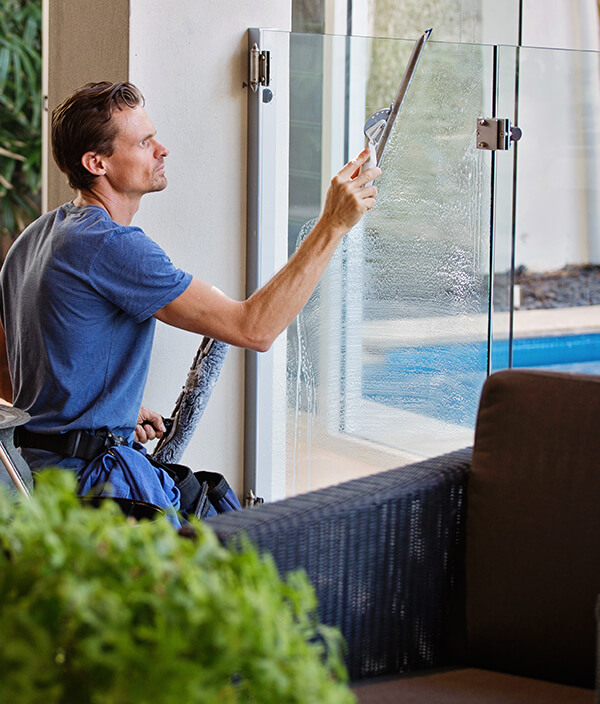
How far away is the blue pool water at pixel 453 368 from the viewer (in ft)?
7.09

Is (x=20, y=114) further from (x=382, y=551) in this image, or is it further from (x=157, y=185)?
(x=382, y=551)

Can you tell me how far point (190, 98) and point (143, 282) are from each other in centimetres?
79

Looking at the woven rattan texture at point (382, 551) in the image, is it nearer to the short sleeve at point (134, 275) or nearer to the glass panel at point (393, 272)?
the short sleeve at point (134, 275)

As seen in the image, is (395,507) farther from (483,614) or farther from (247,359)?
(247,359)

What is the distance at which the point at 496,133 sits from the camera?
2098 millimetres

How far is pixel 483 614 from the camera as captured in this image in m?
1.32

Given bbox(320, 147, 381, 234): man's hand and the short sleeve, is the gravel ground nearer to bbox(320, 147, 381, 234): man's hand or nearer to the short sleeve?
bbox(320, 147, 381, 234): man's hand

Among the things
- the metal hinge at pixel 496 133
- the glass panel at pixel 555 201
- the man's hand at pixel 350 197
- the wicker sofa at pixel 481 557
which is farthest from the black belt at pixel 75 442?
the metal hinge at pixel 496 133

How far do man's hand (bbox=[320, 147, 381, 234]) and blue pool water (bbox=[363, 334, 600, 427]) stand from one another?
1.38 ft

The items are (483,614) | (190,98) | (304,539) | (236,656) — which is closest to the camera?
(236,656)

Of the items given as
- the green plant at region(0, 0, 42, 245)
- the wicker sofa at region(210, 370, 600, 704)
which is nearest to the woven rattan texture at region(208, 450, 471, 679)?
the wicker sofa at region(210, 370, 600, 704)

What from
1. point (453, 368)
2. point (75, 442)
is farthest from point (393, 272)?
point (75, 442)

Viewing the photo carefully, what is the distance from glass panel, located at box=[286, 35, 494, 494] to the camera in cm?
218

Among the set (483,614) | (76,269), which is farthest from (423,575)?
(76,269)
